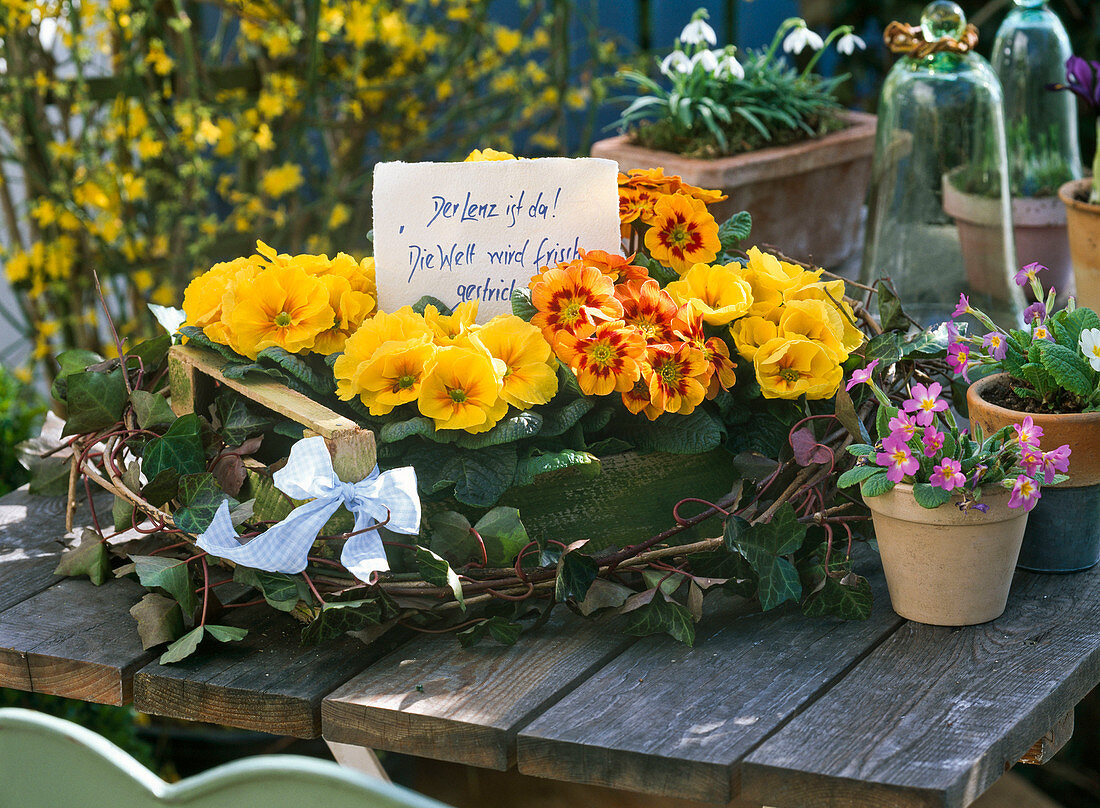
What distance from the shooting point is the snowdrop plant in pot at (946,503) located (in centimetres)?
85

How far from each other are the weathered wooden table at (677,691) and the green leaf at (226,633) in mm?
21

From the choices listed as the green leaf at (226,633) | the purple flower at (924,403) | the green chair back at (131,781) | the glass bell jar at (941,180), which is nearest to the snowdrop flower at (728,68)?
the glass bell jar at (941,180)

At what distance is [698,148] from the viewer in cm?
159

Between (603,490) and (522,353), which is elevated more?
(522,353)

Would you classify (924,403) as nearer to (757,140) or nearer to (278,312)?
(278,312)

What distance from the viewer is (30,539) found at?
1.10 m

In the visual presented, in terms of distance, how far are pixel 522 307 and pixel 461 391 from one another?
12 centimetres

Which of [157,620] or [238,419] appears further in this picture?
[238,419]

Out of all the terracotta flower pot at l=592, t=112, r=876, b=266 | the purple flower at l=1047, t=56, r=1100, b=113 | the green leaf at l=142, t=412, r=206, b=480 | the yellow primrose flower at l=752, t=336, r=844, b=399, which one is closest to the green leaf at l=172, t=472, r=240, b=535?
the green leaf at l=142, t=412, r=206, b=480

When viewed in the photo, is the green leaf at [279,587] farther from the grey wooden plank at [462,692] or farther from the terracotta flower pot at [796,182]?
the terracotta flower pot at [796,182]

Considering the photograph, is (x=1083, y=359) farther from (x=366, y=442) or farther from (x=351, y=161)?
(x=351, y=161)

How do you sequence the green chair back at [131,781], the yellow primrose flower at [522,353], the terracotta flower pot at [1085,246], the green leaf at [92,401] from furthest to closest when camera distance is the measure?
1. the terracotta flower pot at [1085,246]
2. the green leaf at [92,401]
3. the yellow primrose flower at [522,353]
4. the green chair back at [131,781]

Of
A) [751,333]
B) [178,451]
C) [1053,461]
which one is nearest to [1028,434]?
[1053,461]

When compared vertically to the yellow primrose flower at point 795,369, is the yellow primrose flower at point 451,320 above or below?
above
